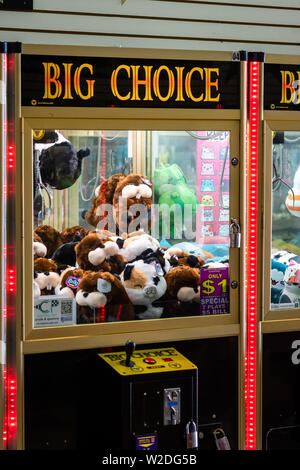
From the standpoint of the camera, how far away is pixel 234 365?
11.0ft

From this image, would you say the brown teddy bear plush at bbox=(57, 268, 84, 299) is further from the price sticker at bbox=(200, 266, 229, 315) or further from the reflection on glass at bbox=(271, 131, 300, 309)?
the reflection on glass at bbox=(271, 131, 300, 309)

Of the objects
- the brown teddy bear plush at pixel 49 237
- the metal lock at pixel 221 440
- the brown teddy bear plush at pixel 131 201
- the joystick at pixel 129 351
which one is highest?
the brown teddy bear plush at pixel 131 201

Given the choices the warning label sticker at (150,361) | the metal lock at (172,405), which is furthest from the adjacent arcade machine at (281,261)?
the metal lock at (172,405)

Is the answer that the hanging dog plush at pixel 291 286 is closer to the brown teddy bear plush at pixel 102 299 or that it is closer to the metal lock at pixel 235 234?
the metal lock at pixel 235 234

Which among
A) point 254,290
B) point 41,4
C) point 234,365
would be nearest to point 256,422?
point 234,365

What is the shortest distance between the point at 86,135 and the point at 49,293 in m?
0.78

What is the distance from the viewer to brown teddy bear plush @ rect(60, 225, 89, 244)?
10.3 feet

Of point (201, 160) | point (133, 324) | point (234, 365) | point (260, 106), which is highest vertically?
point (260, 106)

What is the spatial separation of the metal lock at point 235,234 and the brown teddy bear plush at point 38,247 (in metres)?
0.93

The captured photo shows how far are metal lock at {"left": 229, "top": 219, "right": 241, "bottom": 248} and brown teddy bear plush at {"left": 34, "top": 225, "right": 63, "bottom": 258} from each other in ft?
2.81

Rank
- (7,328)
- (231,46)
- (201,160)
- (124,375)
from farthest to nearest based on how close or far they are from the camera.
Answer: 1. (231,46)
2. (201,160)
3. (7,328)
4. (124,375)

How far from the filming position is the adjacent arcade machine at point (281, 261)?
3326 millimetres

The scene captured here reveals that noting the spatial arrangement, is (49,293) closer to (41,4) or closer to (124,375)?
(124,375)

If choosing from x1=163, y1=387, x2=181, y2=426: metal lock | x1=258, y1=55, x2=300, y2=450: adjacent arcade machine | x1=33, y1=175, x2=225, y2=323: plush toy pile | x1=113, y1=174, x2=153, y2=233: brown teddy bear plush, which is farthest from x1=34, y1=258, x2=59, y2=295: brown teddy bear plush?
x1=258, y1=55, x2=300, y2=450: adjacent arcade machine
